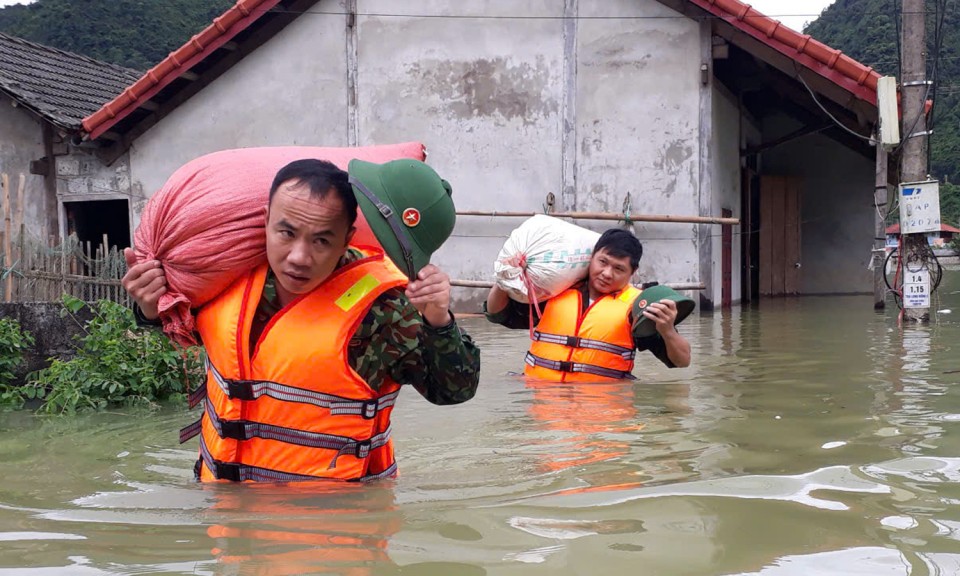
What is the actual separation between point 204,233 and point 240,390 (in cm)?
45

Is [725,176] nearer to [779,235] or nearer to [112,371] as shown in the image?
[779,235]

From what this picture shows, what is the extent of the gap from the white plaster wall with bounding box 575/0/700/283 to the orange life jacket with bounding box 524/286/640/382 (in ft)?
18.0

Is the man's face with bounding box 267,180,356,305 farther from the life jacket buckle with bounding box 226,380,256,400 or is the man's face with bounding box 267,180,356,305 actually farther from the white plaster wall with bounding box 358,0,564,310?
the white plaster wall with bounding box 358,0,564,310

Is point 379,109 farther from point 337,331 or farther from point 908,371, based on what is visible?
point 337,331

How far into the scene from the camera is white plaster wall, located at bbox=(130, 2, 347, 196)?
11.4 meters

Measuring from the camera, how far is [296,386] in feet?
8.32

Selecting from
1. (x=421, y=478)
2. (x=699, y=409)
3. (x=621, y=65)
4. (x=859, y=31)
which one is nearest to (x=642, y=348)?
(x=699, y=409)

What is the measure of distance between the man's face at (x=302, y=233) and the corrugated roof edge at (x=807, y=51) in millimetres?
8091

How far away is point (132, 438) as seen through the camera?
4230mm

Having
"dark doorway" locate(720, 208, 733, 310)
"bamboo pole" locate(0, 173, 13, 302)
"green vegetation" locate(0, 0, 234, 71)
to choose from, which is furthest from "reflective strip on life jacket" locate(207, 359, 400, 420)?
"green vegetation" locate(0, 0, 234, 71)

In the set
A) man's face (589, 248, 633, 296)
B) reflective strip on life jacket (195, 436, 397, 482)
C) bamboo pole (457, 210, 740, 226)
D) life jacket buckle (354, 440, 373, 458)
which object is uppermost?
bamboo pole (457, 210, 740, 226)

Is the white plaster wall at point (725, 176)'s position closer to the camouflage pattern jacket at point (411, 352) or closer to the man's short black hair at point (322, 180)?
the camouflage pattern jacket at point (411, 352)

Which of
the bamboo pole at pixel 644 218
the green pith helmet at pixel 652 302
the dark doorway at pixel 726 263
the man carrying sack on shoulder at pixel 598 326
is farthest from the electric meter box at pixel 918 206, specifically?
the green pith helmet at pixel 652 302

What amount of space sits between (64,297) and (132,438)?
1768 millimetres
